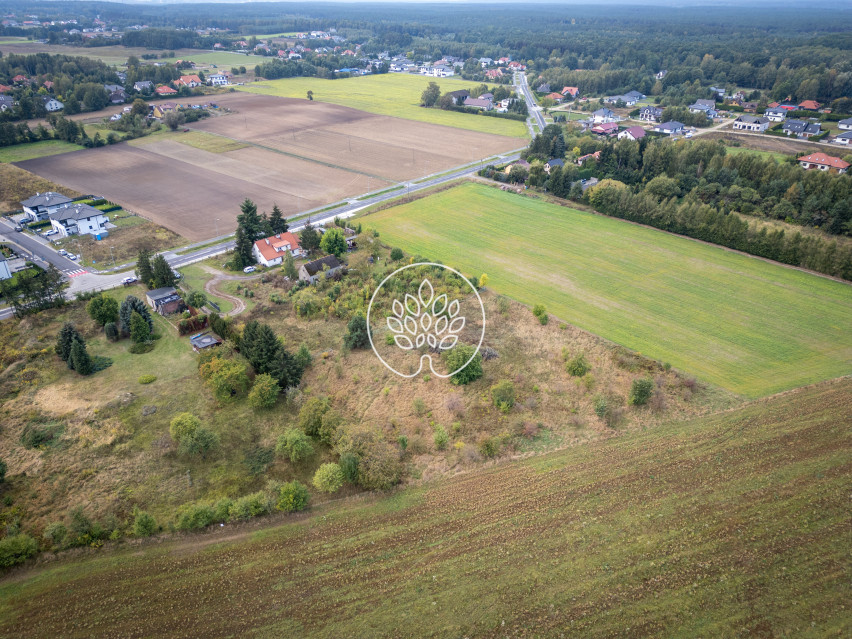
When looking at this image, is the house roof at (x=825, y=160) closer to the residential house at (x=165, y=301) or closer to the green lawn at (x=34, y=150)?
the residential house at (x=165, y=301)

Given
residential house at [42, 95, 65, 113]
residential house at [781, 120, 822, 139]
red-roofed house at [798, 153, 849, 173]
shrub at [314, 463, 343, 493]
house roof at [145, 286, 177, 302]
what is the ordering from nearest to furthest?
shrub at [314, 463, 343, 493]
house roof at [145, 286, 177, 302]
red-roofed house at [798, 153, 849, 173]
residential house at [781, 120, 822, 139]
residential house at [42, 95, 65, 113]

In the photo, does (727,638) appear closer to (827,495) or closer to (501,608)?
(501,608)

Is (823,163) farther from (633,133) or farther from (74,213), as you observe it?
(74,213)

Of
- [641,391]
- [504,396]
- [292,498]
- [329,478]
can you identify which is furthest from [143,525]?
[641,391]

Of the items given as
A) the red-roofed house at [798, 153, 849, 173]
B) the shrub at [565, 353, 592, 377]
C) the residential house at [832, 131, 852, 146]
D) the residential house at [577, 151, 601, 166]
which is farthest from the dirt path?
the residential house at [832, 131, 852, 146]

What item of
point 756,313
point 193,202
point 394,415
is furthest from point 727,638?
point 193,202

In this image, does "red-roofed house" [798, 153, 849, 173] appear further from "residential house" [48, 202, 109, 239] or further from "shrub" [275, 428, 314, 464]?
"residential house" [48, 202, 109, 239]
